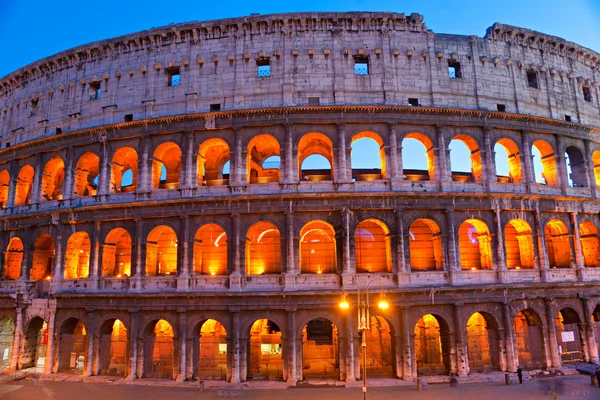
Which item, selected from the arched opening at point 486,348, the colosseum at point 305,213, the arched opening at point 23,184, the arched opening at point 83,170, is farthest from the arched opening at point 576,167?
the arched opening at point 23,184

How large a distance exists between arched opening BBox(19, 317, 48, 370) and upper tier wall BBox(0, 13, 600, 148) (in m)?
11.7

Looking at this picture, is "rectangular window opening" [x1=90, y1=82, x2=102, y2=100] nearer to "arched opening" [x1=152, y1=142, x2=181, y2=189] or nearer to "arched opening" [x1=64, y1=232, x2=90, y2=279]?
"arched opening" [x1=152, y1=142, x2=181, y2=189]

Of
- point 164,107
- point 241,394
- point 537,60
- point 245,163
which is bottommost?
point 241,394

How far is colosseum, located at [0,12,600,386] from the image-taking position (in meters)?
19.4

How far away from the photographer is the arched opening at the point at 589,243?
903 inches

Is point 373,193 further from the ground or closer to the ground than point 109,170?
closer to the ground

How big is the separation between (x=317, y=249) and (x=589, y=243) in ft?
52.7

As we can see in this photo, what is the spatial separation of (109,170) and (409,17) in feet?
61.6

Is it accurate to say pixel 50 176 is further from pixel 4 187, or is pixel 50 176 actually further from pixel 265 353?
pixel 265 353

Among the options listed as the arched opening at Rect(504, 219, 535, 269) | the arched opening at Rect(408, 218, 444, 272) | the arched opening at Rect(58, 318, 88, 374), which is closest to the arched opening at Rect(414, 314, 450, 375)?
the arched opening at Rect(408, 218, 444, 272)

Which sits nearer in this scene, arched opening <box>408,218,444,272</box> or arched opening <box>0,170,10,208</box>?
arched opening <box>408,218,444,272</box>

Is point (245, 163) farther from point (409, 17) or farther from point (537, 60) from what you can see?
point (537, 60)

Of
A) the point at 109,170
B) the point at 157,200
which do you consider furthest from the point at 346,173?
the point at 109,170

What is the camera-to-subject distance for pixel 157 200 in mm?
20359
